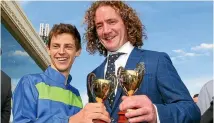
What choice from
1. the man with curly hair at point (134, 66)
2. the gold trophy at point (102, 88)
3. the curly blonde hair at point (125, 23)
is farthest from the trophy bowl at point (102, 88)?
the curly blonde hair at point (125, 23)

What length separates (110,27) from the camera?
2.45 m

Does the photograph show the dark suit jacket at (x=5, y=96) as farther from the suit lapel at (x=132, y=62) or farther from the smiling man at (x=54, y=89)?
the suit lapel at (x=132, y=62)

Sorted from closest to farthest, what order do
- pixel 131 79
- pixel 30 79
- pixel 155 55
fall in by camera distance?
1. pixel 131 79
2. pixel 155 55
3. pixel 30 79

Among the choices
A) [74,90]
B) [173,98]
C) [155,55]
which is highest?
[155,55]

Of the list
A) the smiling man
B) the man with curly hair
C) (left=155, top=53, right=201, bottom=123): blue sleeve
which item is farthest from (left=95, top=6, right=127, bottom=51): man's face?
the smiling man

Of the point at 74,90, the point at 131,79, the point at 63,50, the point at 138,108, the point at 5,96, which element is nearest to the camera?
the point at 138,108

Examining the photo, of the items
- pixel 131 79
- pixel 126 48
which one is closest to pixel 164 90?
pixel 131 79

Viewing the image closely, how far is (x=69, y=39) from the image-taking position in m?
2.86

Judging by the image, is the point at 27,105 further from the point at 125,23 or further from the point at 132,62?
the point at 125,23

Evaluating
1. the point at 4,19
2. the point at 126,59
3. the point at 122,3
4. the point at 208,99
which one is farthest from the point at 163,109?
the point at 4,19

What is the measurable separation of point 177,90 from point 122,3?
0.86 metres

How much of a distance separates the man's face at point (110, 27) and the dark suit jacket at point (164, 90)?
0.45ft

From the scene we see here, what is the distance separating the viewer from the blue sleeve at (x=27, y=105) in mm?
2393

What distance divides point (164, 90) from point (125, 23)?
2.08 ft
